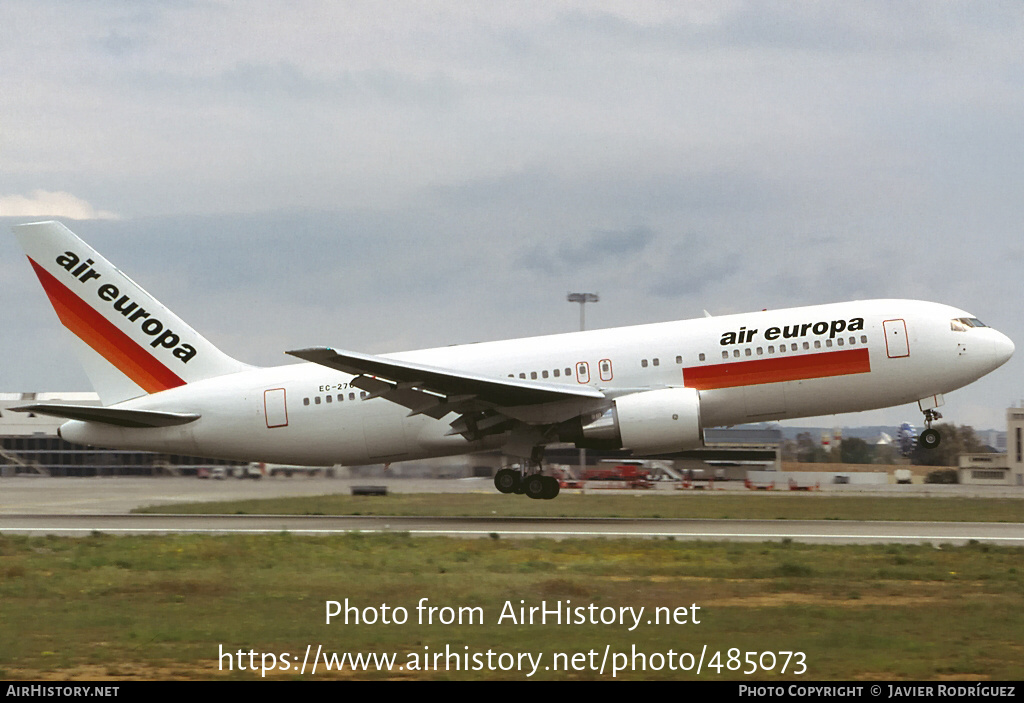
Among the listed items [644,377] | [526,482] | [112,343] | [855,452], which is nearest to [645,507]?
[526,482]

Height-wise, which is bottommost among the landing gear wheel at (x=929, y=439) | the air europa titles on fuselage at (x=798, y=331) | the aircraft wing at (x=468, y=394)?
the landing gear wheel at (x=929, y=439)

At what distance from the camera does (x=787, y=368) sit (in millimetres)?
27969

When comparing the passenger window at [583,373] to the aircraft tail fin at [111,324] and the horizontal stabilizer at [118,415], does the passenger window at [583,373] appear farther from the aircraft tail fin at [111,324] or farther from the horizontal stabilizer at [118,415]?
the horizontal stabilizer at [118,415]

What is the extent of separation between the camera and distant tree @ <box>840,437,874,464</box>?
89250mm

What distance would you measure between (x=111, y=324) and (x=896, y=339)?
21.3 meters

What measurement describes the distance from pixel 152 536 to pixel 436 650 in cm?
1376

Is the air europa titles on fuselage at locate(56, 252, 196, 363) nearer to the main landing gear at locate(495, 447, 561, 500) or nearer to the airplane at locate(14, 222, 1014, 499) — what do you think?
the airplane at locate(14, 222, 1014, 499)

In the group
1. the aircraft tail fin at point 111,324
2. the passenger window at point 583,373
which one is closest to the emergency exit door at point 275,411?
the aircraft tail fin at point 111,324

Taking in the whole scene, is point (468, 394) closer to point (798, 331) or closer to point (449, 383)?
point (449, 383)

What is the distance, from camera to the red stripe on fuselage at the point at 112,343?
1228 inches

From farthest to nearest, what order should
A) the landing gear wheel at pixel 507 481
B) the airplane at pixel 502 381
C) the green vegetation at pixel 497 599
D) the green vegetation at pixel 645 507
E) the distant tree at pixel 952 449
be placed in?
the distant tree at pixel 952 449 < the green vegetation at pixel 645 507 < the landing gear wheel at pixel 507 481 < the airplane at pixel 502 381 < the green vegetation at pixel 497 599

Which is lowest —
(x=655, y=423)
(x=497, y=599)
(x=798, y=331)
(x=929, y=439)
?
(x=497, y=599)

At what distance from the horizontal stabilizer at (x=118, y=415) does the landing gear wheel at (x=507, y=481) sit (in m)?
8.44

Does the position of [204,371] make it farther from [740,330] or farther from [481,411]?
[740,330]
